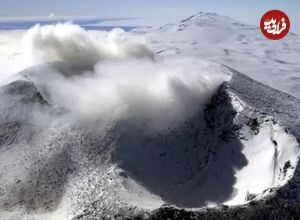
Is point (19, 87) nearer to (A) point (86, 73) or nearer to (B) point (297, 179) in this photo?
(A) point (86, 73)

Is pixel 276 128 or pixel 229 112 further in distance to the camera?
pixel 229 112

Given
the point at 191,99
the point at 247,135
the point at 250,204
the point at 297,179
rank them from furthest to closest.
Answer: the point at 191,99, the point at 247,135, the point at 297,179, the point at 250,204

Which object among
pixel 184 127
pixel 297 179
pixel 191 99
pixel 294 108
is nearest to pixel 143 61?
pixel 191 99

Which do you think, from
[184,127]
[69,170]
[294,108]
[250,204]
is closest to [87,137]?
[69,170]

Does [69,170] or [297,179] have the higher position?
[297,179]

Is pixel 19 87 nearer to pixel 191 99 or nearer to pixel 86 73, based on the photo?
pixel 86 73

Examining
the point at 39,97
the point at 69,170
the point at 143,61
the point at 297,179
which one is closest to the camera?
the point at 297,179
